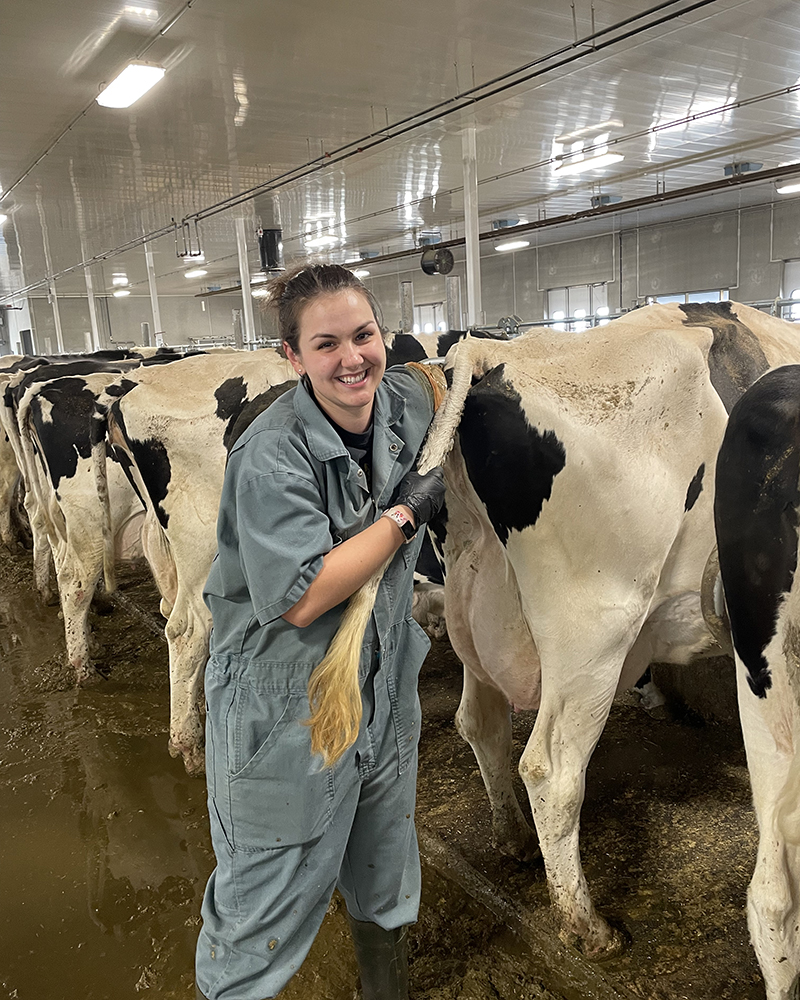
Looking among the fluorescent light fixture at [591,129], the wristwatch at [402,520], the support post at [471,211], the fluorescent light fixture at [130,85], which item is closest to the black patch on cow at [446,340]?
the wristwatch at [402,520]

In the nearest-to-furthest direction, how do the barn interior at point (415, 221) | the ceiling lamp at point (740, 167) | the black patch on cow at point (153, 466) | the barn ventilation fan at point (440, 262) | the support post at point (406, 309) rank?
the barn interior at point (415, 221) → the black patch on cow at point (153, 466) → the support post at point (406, 309) → the barn ventilation fan at point (440, 262) → the ceiling lamp at point (740, 167)

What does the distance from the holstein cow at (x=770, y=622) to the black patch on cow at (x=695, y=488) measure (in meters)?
0.72

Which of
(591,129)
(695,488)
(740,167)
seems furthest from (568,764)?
(740,167)

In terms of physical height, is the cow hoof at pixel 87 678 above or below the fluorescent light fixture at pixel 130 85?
below

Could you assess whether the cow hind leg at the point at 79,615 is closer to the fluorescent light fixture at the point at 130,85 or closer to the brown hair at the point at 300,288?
the brown hair at the point at 300,288

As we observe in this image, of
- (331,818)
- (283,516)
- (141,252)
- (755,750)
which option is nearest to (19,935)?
(331,818)

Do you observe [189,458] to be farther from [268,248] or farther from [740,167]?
[740,167]

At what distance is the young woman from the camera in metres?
1.35

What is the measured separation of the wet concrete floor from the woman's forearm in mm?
1316

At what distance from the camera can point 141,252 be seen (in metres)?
15.7

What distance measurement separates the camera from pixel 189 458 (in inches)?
121

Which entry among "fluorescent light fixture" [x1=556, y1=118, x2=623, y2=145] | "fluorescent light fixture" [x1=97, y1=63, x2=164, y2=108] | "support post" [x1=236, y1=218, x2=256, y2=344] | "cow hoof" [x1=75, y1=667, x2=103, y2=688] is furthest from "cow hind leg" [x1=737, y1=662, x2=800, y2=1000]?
"support post" [x1=236, y1=218, x2=256, y2=344]

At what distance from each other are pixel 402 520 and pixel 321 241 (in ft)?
52.2

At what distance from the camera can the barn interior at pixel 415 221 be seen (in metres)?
2.20
